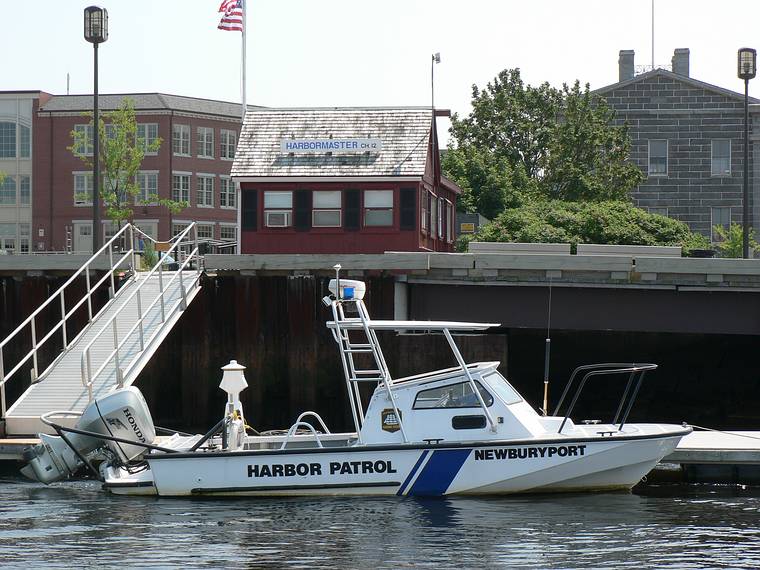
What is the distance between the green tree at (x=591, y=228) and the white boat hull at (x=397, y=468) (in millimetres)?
27044

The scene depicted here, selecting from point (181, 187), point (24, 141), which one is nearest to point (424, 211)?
point (181, 187)

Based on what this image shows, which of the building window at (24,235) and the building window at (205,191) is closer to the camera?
the building window at (205,191)

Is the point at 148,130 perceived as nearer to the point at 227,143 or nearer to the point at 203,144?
the point at 203,144

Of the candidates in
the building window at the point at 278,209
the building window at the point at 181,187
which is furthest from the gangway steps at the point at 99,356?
the building window at the point at 181,187

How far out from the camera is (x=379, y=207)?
3600cm

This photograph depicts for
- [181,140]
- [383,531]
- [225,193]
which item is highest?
[181,140]

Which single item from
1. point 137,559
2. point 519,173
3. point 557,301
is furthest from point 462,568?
point 519,173

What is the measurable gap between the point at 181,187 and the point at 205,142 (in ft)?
11.0

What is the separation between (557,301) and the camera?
27641 millimetres

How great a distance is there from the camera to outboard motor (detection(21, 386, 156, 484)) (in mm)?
19109

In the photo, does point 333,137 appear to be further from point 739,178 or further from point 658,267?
point 739,178

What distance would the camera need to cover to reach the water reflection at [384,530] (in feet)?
48.1

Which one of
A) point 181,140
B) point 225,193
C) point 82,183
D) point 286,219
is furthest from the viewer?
point 225,193

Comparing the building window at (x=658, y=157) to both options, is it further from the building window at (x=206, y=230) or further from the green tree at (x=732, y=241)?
the building window at (x=206, y=230)
